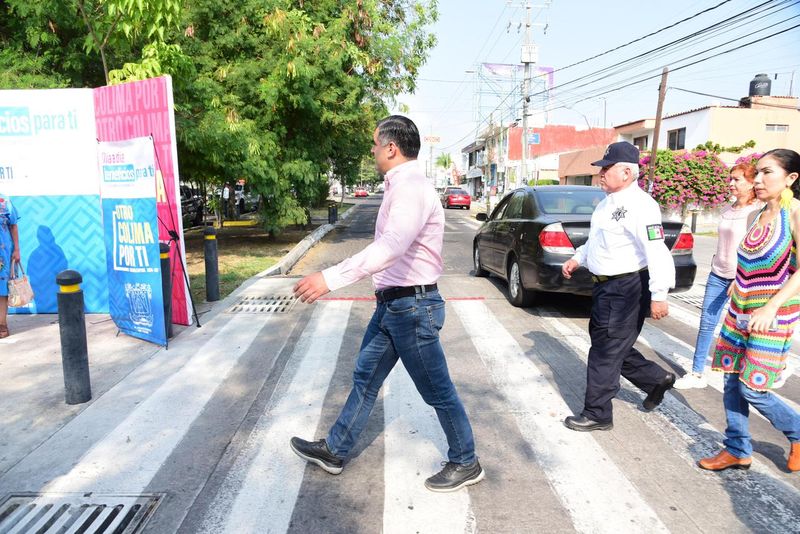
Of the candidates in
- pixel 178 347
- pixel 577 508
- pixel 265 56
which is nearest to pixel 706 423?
pixel 577 508

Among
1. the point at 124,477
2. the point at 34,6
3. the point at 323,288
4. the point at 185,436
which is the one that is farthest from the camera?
the point at 34,6

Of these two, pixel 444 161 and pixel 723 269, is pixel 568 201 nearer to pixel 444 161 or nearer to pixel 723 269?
pixel 723 269

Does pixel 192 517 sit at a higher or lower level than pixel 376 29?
lower

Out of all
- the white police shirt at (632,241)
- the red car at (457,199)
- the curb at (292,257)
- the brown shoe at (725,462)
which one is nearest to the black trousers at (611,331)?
the white police shirt at (632,241)

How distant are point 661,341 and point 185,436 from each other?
487 cm

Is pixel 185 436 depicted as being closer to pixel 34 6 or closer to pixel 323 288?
pixel 323 288

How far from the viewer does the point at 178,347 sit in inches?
232

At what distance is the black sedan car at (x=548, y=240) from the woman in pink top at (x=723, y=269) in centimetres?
197

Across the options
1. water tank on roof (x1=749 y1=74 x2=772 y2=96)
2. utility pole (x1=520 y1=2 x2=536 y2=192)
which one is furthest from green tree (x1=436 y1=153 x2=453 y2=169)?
utility pole (x1=520 y1=2 x2=536 y2=192)

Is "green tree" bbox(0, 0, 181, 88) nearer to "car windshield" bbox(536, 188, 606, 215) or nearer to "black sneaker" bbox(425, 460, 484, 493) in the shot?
"car windshield" bbox(536, 188, 606, 215)

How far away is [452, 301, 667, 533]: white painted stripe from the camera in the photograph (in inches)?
114

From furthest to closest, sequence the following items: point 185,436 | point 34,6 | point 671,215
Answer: point 671,215 → point 34,6 → point 185,436

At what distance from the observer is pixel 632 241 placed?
3.71m

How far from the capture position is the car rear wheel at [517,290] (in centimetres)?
762
